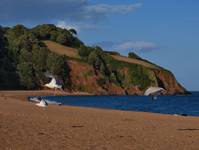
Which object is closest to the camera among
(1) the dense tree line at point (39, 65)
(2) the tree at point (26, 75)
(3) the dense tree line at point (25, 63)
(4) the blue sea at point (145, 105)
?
(4) the blue sea at point (145, 105)

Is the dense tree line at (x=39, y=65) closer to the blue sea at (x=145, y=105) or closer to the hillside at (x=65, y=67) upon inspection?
the hillside at (x=65, y=67)

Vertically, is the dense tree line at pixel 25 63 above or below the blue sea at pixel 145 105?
above

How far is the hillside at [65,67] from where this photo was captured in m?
150

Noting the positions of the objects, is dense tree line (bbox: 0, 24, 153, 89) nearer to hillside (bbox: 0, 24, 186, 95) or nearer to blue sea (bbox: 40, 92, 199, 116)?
hillside (bbox: 0, 24, 186, 95)

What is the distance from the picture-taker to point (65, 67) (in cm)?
17025

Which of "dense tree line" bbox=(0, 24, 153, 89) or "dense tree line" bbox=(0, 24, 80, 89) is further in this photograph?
"dense tree line" bbox=(0, 24, 153, 89)

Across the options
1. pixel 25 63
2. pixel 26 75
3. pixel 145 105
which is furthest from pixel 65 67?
pixel 145 105

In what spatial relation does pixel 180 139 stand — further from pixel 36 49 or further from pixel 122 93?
pixel 122 93

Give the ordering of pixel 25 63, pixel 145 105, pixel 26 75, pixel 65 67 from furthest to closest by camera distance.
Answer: pixel 65 67, pixel 25 63, pixel 26 75, pixel 145 105

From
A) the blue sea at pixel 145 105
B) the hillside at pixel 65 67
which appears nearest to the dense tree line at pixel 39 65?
the hillside at pixel 65 67

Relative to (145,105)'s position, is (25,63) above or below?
above

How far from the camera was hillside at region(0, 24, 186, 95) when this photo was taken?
150500 mm

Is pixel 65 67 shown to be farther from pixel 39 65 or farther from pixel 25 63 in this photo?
pixel 25 63

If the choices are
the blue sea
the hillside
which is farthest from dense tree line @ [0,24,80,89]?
the blue sea
